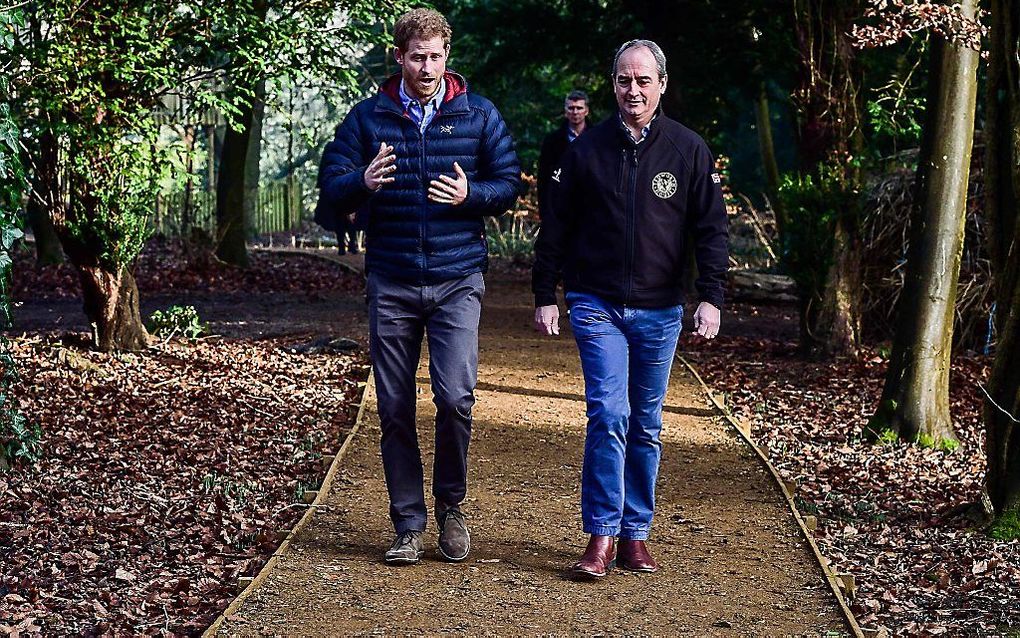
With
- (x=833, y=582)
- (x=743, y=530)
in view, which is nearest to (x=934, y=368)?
(x=743, y=530)

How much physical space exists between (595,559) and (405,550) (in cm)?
86

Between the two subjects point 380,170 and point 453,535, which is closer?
point 380,170

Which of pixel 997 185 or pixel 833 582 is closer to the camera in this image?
pixel 833 582

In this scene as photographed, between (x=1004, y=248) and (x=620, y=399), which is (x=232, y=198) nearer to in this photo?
(x=1004, y=248)

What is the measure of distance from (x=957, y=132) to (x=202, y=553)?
20.6ft

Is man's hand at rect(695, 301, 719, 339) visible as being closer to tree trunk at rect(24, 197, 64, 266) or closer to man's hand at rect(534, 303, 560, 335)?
man's hand at rect(534, 303, 560, 335)

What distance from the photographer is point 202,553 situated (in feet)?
22.1

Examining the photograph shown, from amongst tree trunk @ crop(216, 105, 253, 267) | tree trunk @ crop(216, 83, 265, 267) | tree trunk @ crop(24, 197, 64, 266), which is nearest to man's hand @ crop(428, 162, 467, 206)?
tree trunk @ crop(216, 83, 265, 267)

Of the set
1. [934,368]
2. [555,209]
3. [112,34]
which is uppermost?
[112,34]

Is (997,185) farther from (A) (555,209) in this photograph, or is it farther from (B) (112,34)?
(B) (112,34)

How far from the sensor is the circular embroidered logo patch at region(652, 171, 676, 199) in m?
5.80

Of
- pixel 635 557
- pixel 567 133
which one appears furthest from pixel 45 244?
pixel 635 557

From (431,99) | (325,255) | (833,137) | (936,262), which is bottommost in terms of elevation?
(325,255)

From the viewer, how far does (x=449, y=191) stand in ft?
19.0
